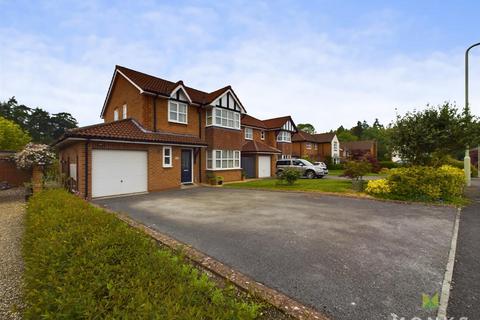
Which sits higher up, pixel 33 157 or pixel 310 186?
pixel 33 157

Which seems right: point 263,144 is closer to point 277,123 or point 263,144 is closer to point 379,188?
point 277,123

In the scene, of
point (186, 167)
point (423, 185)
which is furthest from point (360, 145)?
point (186, 167)

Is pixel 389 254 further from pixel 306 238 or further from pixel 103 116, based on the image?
pixel 103 116

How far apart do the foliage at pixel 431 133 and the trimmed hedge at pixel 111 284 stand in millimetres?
13035

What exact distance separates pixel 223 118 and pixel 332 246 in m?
15.6

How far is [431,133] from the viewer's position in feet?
37.7

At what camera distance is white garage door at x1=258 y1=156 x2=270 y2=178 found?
24.6 metres

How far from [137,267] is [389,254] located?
4.82 metres

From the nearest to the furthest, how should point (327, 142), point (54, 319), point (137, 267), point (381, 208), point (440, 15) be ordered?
point (54, 319), point (137, 267), point (381, 208), point (440, 15), point (327, 142)

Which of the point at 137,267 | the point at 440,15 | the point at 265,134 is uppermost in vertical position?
the point at 440,15

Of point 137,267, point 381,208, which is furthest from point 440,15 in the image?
point 137,267

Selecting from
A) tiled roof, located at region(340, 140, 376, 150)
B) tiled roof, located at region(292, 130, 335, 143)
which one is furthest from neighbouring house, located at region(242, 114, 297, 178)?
tiled roof, located at region(340, 140, 376, 150)

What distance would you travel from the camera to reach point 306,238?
18.6 ft

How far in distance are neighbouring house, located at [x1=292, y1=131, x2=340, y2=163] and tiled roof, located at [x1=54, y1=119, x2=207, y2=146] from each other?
83.6 feet
